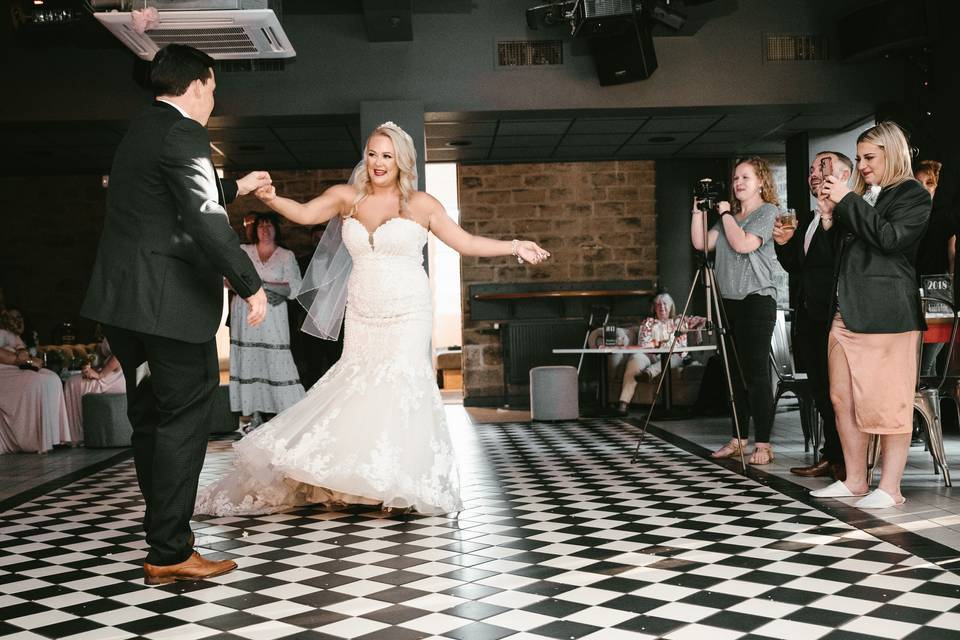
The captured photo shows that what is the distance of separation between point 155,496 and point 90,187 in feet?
31.7

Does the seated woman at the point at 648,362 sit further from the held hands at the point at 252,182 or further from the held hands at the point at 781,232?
the held hands at the point at 252,182

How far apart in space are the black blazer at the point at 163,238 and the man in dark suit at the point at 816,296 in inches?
109

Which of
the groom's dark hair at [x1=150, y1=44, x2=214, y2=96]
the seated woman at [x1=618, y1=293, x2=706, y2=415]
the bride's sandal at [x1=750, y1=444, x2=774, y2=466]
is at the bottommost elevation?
the bride's sandal at [x1=750, y1=444, x2=774, y2=466]

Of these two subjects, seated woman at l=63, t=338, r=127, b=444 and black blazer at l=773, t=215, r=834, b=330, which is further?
seated woman at l=63, t=338, r=127, b=444

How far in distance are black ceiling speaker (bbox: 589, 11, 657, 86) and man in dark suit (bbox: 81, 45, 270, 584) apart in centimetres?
443

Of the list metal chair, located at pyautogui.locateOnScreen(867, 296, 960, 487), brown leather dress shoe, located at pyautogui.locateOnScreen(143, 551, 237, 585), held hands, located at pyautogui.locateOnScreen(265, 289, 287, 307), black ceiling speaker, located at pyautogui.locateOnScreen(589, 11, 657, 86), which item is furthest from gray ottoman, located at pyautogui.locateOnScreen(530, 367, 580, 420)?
brown leather dress shoe, located at pyautogui.locateOnScreen(143, 551, 237, 585)

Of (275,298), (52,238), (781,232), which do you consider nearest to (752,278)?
(781,232)

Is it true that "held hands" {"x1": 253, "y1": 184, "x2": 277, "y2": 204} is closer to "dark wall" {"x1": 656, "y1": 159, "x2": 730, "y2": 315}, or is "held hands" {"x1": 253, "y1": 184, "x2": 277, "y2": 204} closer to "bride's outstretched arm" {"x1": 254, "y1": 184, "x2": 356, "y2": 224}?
"bride's outstretched arm" {"x1": 254, "y1": 184, "x2": 356, "y2": 224}

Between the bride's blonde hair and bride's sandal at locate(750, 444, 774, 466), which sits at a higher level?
the bride's blonde hair

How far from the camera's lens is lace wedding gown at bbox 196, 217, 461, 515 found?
384 cm

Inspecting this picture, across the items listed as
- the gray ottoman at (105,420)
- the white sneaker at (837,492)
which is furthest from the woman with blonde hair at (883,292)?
the gray ottoman at (105,420)

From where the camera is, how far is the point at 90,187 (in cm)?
1141

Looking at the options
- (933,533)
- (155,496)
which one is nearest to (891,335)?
(933,533)

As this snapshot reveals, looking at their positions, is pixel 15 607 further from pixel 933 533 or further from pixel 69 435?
pixel 69 435
